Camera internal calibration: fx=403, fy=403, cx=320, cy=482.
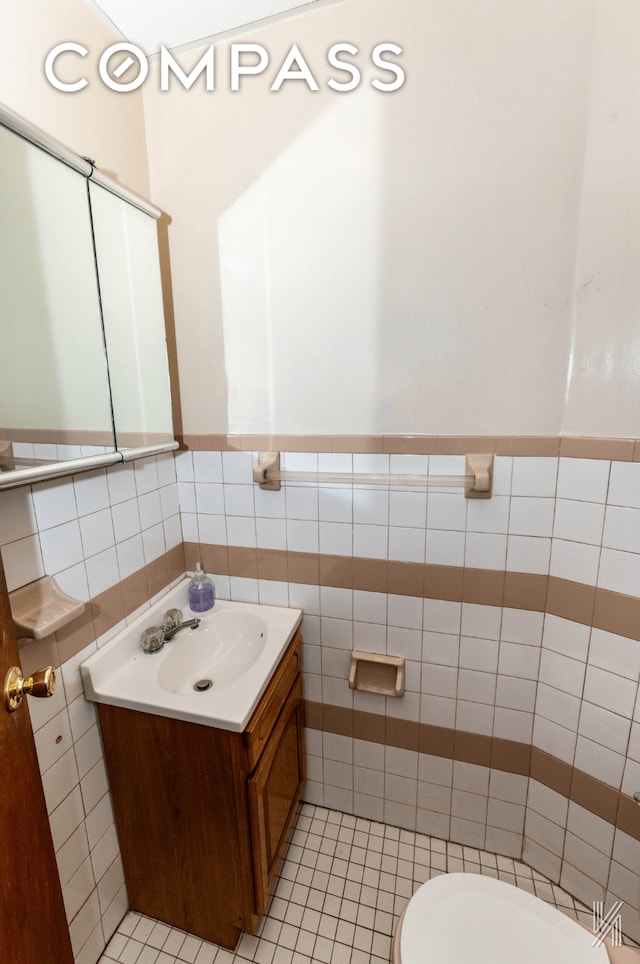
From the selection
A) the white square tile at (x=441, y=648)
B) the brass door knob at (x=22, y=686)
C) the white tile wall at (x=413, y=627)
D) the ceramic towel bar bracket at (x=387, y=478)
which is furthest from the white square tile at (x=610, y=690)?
the brass door knob at (x=22, y=686)

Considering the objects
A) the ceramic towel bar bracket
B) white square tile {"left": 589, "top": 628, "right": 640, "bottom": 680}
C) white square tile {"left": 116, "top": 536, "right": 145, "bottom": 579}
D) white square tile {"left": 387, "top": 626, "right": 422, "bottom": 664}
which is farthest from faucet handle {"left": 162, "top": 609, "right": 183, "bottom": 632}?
white square tile {"left": 589, "top": 628, "right": 640, "bottom": 680}

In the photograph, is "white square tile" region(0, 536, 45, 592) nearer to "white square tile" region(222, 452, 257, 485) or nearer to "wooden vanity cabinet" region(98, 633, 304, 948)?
"wooden vanity cabinet" region(98, 633, 304, 948)

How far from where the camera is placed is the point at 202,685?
50.1 inches

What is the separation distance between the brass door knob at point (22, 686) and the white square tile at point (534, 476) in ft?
4.02

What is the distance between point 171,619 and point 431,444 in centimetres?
104

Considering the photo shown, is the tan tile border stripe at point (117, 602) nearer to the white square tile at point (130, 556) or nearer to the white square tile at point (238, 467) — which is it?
the white square tile at point (130, 556)

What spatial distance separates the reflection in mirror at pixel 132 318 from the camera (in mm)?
1163

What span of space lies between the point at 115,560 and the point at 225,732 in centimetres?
59

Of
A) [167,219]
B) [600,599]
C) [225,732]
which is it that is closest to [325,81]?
[167,219]

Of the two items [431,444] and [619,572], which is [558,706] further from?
[431,444]

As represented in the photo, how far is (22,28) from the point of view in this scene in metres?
0.92

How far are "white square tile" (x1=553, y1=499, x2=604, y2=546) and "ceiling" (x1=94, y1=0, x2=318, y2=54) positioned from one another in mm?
1595

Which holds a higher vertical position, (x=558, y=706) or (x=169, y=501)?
(x=169, y=501)

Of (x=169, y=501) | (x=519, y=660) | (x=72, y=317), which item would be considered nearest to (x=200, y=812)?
(x=169, y=501)
